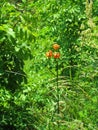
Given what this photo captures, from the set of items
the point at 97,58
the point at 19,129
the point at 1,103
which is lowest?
the point at 19,129

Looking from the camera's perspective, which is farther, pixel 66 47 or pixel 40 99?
pixel 66 47

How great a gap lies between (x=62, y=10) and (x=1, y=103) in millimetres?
1799

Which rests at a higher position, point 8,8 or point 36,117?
point 8,8

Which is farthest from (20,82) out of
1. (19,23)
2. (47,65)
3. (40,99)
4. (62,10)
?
(62,10)

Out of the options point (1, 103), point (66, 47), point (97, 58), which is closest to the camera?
point (1, 103)

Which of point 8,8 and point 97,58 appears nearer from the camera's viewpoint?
point 8,8

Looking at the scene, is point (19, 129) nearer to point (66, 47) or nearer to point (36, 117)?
point (36, 117)

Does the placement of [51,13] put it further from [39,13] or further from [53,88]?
[53,88]

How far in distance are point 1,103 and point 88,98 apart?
3.06 ft

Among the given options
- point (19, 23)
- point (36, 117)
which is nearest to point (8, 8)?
point (19, 23)

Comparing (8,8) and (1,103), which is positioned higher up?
(8,8)

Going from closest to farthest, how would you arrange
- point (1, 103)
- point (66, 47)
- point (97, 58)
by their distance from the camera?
point (1, 103) < point (97, 58) < point (66, 47)

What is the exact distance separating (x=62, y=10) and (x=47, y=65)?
80 cm

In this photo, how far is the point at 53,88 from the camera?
13.0 ft
